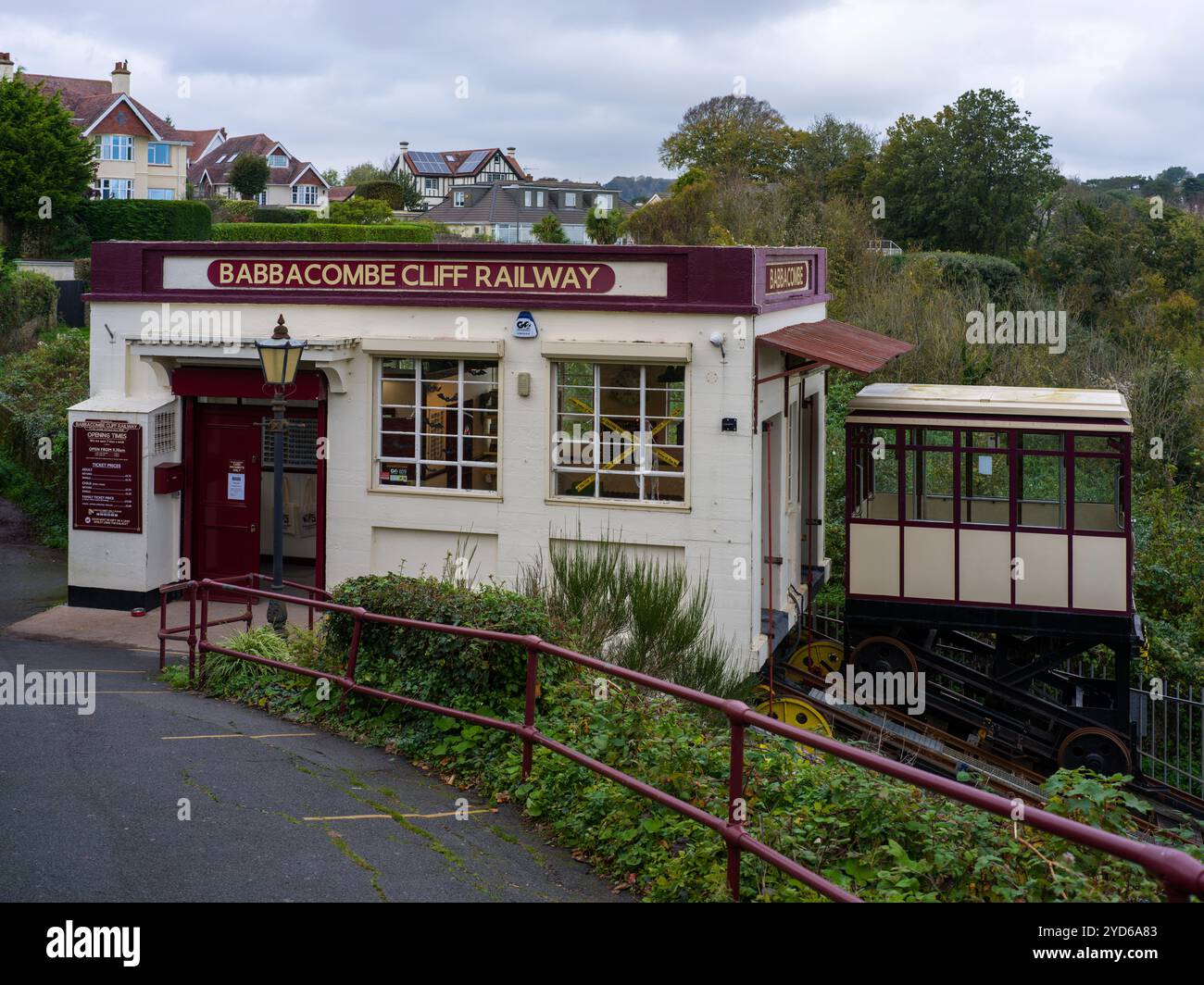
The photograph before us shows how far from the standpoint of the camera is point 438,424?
A: 48.0 feet

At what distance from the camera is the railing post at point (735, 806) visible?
5.66m

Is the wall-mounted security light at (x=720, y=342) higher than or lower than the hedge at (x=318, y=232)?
lower

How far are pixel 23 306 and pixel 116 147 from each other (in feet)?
145

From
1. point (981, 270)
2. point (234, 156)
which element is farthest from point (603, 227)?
point (234, 156)

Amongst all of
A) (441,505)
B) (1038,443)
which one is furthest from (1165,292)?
(441,505)

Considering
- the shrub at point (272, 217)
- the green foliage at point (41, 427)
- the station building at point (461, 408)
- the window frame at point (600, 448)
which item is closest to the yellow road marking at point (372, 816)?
the station building at point (461, 408)

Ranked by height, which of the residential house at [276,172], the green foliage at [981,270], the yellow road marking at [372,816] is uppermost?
the residential house at [276,172]

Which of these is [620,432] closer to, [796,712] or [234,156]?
[796,712]

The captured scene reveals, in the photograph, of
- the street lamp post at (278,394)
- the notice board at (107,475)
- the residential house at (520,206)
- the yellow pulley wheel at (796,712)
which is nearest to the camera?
the street lamp post at (278,394)

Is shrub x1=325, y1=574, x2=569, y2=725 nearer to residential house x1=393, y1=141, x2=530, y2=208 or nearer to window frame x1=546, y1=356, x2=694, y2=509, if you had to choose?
window frame x1=546, y1=356, x2=694, y2=509

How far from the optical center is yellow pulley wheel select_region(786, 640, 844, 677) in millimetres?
15703

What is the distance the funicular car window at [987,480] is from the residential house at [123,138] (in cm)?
6214

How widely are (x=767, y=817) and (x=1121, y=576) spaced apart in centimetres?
858

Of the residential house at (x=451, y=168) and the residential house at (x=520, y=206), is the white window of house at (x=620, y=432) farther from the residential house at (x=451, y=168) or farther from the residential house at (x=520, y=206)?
the residential house at (x=451, y=168)
